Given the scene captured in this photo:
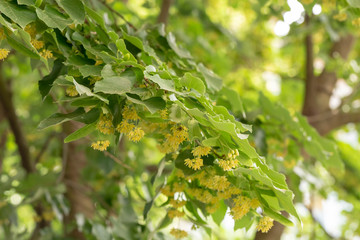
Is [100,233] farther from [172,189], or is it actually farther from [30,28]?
[30,28]

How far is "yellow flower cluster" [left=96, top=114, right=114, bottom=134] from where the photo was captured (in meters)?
0.93

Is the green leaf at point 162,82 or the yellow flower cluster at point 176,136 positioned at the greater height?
the green leaf at point 162,82

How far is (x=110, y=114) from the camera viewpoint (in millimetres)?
936

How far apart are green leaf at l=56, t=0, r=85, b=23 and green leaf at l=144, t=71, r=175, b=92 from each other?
228mm

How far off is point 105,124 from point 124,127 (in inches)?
2.0

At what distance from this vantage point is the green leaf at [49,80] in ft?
3.35

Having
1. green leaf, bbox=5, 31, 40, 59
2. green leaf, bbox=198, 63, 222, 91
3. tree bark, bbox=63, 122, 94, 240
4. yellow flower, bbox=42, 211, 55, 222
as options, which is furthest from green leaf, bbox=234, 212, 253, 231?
tree bark, bbox=63, 122, 94, 240

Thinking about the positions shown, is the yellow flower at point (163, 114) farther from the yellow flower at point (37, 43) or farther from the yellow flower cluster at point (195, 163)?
the yellow flower at point (37, 43)

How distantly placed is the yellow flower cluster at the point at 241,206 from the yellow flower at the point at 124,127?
27cm

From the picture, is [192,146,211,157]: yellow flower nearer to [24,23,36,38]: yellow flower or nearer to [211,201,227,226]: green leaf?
[211,201,227,226]: green leaf

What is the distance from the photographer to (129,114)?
92cm

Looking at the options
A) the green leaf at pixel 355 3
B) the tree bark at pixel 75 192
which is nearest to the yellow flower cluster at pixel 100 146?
the green leaf at pixel 355 3

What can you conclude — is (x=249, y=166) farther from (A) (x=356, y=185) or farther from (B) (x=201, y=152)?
(A) (x=356, y=185)

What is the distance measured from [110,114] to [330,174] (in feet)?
8.75
